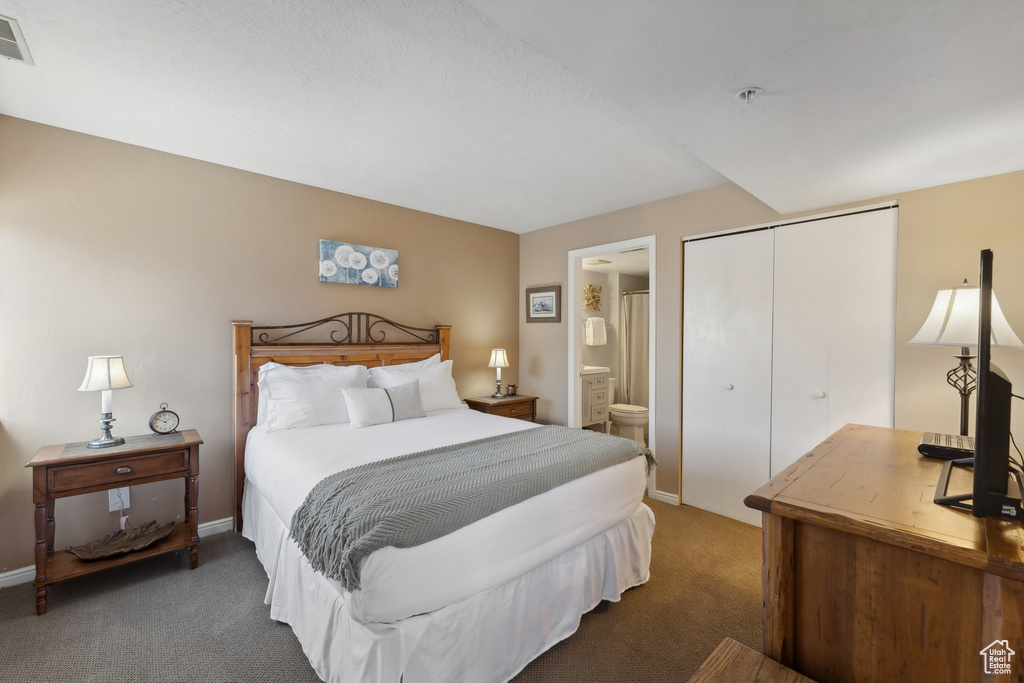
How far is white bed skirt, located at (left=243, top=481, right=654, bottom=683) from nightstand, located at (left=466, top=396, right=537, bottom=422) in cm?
195

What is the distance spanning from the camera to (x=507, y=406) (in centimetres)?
429

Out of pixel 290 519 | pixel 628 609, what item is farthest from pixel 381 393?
pixel 628 609

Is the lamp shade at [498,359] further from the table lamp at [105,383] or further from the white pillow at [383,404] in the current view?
the table lamp at [105,383]

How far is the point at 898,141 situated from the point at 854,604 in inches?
76.0

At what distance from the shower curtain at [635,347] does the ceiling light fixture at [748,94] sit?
4839mm

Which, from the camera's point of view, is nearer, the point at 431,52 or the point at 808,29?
the point at 808,29

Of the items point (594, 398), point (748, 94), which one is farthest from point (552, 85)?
point (594, 398)

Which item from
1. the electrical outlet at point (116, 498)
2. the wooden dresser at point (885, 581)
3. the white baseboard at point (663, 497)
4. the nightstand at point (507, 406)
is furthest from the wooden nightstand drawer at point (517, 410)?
the wooden dresser at point (885, 581)

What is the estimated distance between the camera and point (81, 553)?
2.37 metres

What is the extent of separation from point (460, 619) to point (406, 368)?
2.27 m

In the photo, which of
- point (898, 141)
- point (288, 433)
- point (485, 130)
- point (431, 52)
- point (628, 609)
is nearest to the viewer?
point (431, 52)

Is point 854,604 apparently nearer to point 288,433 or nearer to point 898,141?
point 898,141

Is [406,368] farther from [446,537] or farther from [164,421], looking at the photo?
[446,537]

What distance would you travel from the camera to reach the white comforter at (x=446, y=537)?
1497mm
